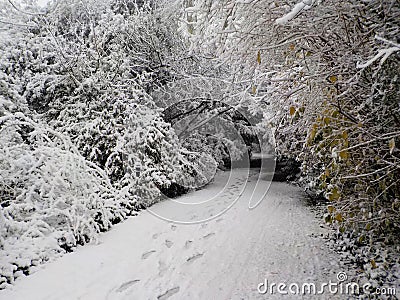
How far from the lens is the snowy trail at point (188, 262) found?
3762mm

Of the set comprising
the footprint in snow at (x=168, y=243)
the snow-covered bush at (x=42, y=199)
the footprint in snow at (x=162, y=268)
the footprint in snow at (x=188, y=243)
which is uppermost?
the snow-covered bush at (x=42, y=199)

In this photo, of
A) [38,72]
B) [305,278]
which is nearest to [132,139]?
[38,72]

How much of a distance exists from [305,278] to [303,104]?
2.08 metres

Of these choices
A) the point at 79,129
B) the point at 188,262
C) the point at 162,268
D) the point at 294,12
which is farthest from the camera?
the point at 79,129

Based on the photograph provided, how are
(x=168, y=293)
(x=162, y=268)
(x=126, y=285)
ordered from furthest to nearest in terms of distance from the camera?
(x=162, y=268) → (x=126, y=285) → (x=168, y=293)

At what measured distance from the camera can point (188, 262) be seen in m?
4.50

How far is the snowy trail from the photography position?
12.3 feet

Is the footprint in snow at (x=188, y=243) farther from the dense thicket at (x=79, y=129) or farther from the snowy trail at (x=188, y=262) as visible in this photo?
the dense thicket at (x=79, y=129)

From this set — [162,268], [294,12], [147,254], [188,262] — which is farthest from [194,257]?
[294,12]

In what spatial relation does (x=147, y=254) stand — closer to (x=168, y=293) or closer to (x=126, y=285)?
(x=126, y=285)

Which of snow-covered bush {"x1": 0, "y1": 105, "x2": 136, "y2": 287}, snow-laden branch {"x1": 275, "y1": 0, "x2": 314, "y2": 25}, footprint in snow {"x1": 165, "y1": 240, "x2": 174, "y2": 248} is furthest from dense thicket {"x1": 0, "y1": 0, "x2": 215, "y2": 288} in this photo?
snow-laden branch {"x1": 275, "y1": 0, "x2": 314, "y2": 25}

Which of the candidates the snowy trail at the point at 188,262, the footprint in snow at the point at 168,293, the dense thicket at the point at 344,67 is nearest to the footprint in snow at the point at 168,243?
the snowy trail at the point at 188,262

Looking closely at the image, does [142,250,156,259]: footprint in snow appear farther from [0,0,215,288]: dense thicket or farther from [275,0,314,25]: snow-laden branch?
[275,0,314,25]: snow-laden branch

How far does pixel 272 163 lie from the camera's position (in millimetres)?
12531
